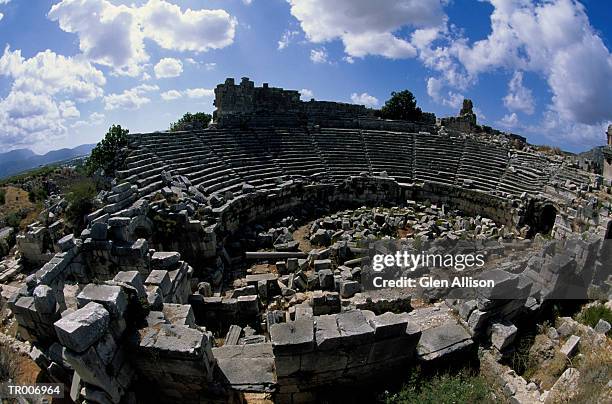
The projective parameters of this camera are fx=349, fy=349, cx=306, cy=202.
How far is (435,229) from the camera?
15.7 meters

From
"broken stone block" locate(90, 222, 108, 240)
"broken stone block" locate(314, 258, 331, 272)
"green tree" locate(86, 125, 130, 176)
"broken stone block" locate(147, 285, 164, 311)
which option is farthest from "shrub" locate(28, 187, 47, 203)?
"broken stone block" locate(147, 285, 164, 311)

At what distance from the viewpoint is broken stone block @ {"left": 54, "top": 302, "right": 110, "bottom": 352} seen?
4504 mm

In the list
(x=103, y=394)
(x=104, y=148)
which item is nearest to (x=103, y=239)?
(x=103, y=394)

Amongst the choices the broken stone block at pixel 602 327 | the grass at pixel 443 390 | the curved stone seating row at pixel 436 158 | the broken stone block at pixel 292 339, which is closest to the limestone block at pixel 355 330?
the broken stone block at pixel 292 339

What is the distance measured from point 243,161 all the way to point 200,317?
39.5 ft

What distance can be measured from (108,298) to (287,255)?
326 inches

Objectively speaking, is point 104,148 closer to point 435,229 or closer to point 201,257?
point 201,257

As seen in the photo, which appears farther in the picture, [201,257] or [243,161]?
[243,161]

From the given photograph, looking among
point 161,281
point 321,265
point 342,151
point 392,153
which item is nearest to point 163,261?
point 161,281

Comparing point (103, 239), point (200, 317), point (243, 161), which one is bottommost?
point (200, 317)

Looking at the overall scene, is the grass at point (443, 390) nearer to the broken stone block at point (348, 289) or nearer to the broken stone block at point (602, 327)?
the broken stone block at point (602, 327)

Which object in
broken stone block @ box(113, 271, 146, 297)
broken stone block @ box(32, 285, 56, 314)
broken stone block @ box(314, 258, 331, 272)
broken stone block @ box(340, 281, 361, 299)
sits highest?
broken stone block @ box(113, 271, 146, 297)

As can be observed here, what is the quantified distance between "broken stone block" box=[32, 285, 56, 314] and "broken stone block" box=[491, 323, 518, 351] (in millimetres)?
7634

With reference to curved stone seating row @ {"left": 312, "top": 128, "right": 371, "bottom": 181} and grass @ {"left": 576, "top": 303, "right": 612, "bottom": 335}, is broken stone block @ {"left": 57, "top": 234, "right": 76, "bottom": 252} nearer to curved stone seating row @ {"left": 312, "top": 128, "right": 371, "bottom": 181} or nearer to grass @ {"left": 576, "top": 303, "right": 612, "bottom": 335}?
grass @ {"left": 576, "top": 303, "right": 612, "bottom": 335}
